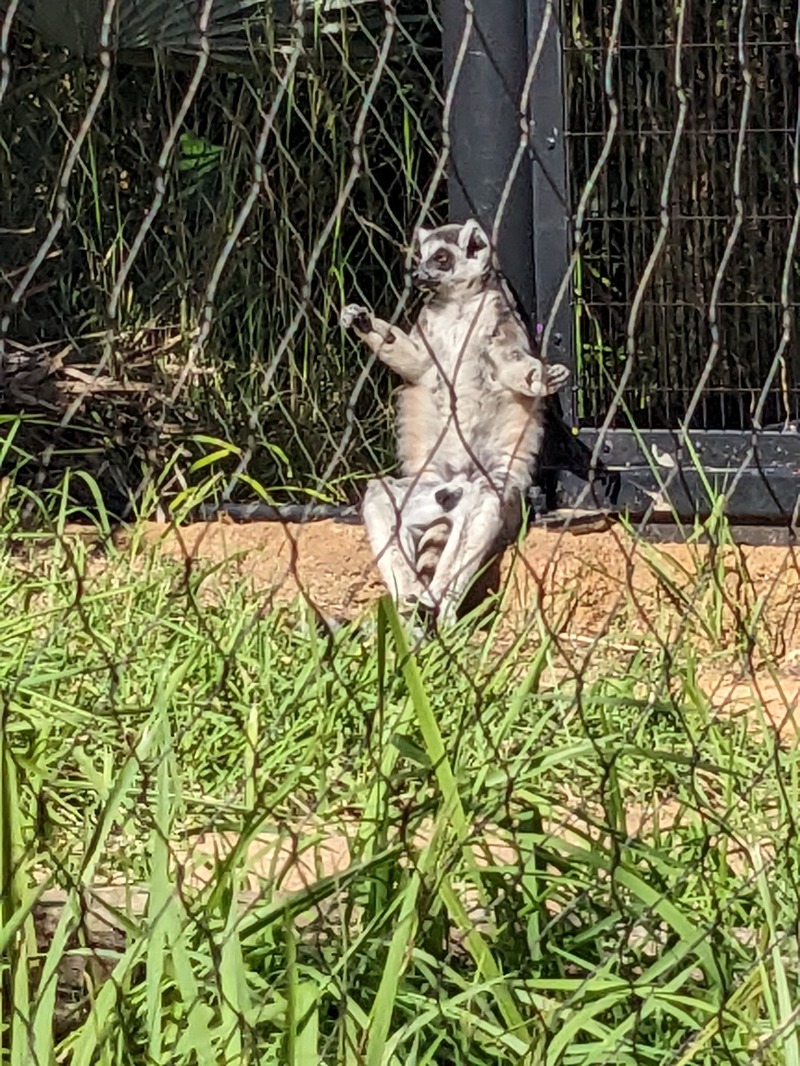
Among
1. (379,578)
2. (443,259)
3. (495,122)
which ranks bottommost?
(379,578)

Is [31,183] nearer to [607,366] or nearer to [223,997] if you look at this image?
[607,366]

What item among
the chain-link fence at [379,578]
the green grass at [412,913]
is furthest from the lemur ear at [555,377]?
the green grass at [412,913]

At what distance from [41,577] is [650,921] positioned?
206 cm

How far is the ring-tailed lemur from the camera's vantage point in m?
4.38

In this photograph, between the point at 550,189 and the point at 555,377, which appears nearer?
the point at 555,377

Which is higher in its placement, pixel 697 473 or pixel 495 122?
pixel 495 122

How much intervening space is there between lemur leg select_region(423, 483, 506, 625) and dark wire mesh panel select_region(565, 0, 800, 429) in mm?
515

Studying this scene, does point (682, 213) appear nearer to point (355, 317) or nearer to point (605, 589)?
point (355, 317)

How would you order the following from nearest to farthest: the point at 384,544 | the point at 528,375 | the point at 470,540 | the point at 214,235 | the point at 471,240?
the point at 384,544
the point at 470,540
the point at 528,375
the point at 471,240
the point at 214,235

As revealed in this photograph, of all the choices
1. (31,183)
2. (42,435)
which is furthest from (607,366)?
(31,183)

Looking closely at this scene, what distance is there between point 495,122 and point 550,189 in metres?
0.24

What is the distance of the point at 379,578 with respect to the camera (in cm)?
461

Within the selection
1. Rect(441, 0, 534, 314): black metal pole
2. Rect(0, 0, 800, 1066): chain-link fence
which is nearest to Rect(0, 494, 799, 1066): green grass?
Rect(0, 0, 800, 1066): chain-link fence

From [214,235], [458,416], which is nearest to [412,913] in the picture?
[458,416]
